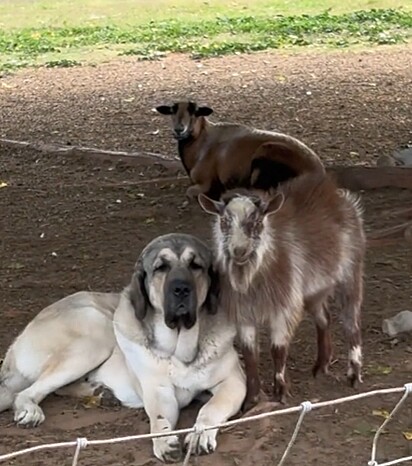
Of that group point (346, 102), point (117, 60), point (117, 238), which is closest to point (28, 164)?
point (117, 238)

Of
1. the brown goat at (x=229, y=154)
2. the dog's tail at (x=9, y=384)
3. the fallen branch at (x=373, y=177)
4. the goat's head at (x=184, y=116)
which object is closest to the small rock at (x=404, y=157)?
the fallen branch at (x=373, y=177)

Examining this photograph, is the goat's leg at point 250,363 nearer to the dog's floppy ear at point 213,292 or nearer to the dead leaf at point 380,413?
the dog's floppy ear at point 213,292

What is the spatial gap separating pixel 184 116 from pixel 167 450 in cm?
498

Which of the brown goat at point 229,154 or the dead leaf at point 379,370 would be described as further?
the brown goat at point 229,154

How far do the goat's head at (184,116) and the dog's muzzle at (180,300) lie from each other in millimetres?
4467

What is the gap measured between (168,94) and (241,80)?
120cm

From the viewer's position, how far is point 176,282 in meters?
4.66

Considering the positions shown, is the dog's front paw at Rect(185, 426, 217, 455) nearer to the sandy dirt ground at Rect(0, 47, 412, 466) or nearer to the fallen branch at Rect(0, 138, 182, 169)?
the sandy dirt ground at Rect(0, 47, 412, 466)

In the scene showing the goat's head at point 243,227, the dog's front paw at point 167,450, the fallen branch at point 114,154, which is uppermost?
the goat's head at point 243,227

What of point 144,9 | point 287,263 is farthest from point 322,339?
point 144,9

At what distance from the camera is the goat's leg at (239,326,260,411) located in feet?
16.0

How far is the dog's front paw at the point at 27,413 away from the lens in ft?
15.8

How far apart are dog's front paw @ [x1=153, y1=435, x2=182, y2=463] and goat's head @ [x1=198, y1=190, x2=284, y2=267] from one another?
32.2 inches

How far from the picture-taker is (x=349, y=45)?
16547 millimetres
